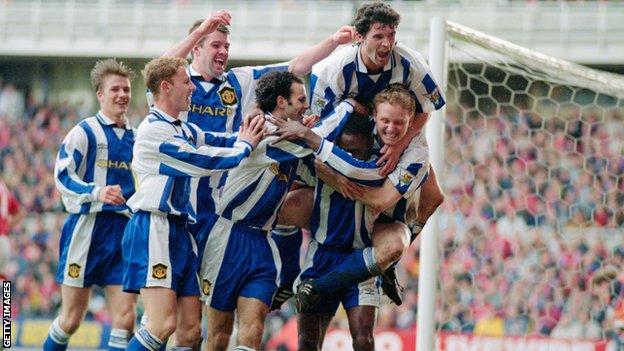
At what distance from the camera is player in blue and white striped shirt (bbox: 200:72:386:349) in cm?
574

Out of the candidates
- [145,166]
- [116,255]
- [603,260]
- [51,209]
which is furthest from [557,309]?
[51,209]

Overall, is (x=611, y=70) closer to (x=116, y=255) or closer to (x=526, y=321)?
(x=526, y=321)

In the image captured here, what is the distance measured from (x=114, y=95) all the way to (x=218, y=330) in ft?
6.31

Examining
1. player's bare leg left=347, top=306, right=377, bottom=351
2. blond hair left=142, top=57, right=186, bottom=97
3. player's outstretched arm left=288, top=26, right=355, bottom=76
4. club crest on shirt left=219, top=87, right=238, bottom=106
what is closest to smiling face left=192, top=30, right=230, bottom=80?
club crest on shirt left=219, top=87, right=238, bottom=106

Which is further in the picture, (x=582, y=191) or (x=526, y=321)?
(x=582, y=191)

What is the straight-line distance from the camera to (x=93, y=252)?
Answer: 7.23 metres

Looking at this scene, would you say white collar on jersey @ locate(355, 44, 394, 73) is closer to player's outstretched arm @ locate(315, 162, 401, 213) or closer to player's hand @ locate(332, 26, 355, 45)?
player's hand @ locate(332, 26, 355, 45)

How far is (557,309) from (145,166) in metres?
5.38

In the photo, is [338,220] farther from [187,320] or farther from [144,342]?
[144,342]

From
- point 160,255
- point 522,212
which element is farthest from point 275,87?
point 522,212

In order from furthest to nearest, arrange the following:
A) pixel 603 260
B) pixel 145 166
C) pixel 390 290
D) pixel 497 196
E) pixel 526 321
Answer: pixel 497 196
pixel 526 321
pixel 603 260
pixel 390 290
pixel 145 166

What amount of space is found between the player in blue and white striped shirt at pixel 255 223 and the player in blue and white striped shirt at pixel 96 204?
138cm

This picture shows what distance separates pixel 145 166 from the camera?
19.0 feet

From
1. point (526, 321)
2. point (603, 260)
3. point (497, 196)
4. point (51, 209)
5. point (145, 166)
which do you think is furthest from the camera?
point (51, 209)
